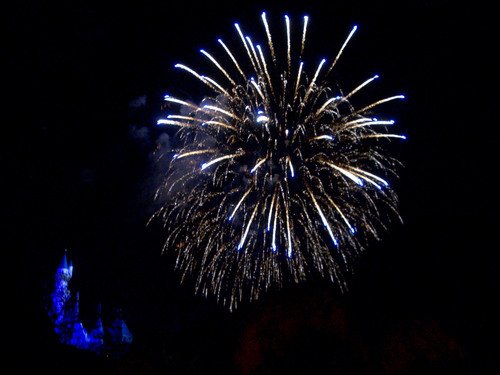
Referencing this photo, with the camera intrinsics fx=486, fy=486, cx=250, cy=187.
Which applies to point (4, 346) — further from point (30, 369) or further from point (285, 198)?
point (285, 198)

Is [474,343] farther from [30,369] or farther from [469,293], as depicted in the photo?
[30,369]

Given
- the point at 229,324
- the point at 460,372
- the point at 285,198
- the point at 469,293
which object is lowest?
the point at 460,372

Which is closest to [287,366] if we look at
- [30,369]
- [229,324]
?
[229,324]

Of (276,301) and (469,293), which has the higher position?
(469,293)

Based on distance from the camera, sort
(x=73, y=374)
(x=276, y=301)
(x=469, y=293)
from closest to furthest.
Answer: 1. (x=276, y=301)
2. (x=73, y=374)
3. (x=469, y=293)

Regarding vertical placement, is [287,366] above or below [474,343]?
below

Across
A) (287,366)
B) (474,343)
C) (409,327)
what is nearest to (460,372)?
(409,327)

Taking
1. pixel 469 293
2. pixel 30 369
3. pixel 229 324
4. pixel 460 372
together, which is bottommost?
pixel 460 372

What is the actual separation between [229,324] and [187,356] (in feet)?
5.96

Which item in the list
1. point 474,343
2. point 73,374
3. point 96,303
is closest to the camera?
point 73,374

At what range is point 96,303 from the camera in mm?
22766

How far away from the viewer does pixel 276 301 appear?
15.0 metres

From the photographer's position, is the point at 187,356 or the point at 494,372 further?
the point at 187,356

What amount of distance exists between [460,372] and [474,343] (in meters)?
3.52
